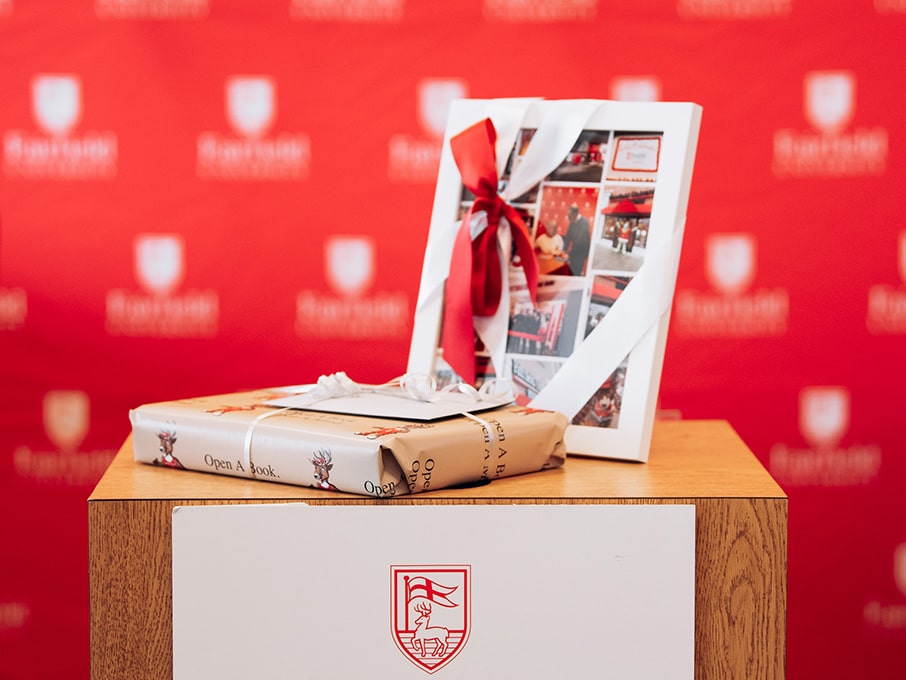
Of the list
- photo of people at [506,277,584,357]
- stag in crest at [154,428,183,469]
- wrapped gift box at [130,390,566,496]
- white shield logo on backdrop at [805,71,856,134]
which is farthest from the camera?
white shield logo on backdrop at [805,71,856,134]

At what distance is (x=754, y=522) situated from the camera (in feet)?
2.96

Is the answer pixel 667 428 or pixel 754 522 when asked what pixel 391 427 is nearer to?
pixel 754 522

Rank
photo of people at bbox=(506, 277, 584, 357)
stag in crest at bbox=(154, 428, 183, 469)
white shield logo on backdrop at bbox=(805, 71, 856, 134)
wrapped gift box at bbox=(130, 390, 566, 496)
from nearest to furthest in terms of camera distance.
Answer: wrapped gift box at bbox=(130, 390, 566, 496) → stag in crest at bbox=(154, 428, 183, 469) → photo of people at bbox=(506, 277, 584, 357) → white shield logo on backdrop at bbox=(805, 71, 856, 134)

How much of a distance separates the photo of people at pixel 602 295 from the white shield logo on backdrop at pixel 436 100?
0.70m

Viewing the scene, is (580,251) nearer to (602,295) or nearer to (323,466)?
(602,295)

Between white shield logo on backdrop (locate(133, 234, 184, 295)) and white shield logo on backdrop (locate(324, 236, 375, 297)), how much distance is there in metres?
0.25

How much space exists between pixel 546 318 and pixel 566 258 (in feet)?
0.22

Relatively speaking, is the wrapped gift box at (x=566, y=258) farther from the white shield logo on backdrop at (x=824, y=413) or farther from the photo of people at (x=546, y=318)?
the white shield logo on backdrop at (x=824, y=413)

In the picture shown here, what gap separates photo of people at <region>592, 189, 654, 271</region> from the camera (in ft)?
3.55

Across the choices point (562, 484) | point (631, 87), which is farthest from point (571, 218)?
point (631, 87)

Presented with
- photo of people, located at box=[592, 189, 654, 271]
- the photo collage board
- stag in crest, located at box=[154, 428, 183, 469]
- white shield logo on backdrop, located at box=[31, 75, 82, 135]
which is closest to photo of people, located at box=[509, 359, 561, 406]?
the photo collage board

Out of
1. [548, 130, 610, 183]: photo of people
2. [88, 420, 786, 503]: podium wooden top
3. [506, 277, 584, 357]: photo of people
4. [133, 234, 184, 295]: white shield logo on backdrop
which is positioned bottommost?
[88, 420, 786, 503]: podium wooden top

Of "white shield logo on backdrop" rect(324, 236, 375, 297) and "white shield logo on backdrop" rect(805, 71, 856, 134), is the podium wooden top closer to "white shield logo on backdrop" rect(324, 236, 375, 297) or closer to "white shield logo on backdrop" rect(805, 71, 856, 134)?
"white shield logo on backdrop" rect(324, 236, 375, 297)

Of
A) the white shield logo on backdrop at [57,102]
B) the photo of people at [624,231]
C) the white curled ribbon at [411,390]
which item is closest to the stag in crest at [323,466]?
the white curled ribbon at [411,390]
